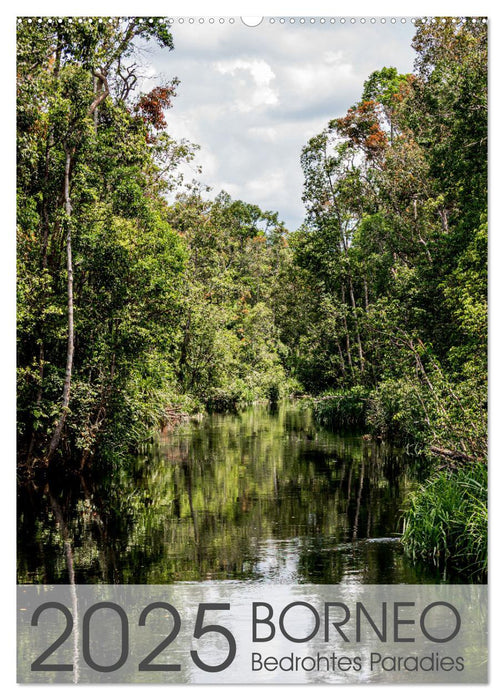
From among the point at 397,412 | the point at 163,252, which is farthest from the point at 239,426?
the point at 163,252

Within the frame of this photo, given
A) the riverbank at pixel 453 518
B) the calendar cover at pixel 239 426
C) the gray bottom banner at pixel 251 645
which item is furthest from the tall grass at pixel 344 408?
the gray bottom banner at pixel 251 645

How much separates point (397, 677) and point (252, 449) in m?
13.5

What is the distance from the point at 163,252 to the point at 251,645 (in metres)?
11.5

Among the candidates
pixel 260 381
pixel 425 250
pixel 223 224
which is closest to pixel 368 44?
pixel 425 250

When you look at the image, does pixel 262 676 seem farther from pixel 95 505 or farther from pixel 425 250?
pixel 425 250

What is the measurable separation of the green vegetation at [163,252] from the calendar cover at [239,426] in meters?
0.06

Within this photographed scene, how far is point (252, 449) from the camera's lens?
17.6 meters

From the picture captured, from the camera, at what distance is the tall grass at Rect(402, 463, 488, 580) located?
22.5ft

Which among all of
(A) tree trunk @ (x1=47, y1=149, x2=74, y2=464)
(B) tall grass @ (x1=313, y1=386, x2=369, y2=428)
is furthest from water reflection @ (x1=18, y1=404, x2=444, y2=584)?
(B) tall grass @ (x1=313, y1=386, x2=369, y2=428)

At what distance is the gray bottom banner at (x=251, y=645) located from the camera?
164 inches

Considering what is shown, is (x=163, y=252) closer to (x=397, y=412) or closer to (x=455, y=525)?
(x=397, y=412)

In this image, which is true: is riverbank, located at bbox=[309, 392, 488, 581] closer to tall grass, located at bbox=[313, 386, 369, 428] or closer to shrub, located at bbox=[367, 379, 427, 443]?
shrub, located at bbox=[367, 379, 427, 443]

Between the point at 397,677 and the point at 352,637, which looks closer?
the point at 397,677
